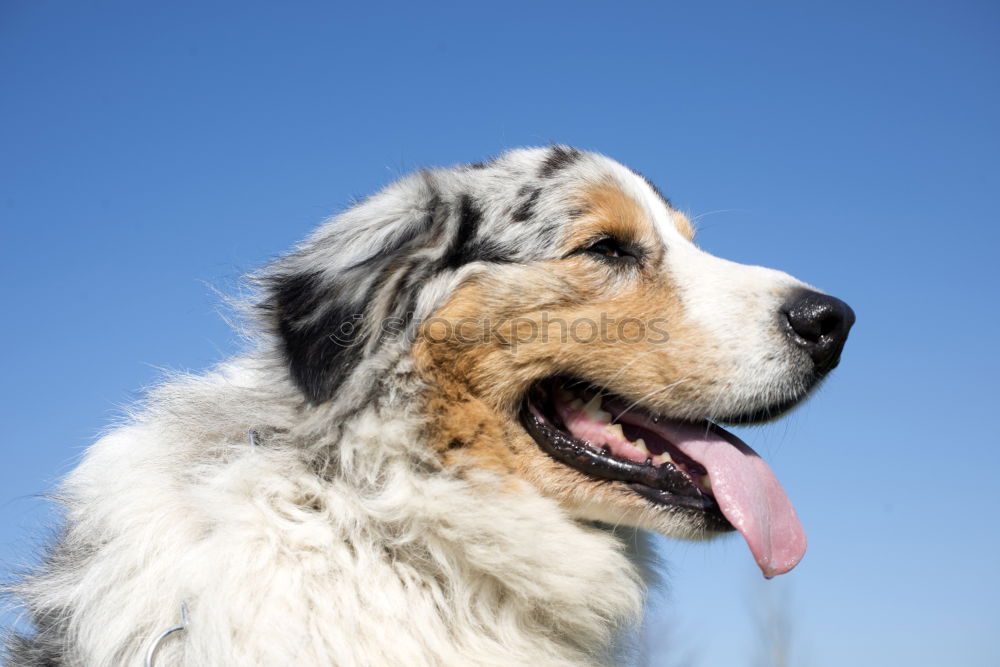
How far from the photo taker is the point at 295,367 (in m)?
3.96

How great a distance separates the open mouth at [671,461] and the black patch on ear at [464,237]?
2.42ft

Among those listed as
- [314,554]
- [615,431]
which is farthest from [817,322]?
[314,554]

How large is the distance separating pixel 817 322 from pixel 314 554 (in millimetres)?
2559

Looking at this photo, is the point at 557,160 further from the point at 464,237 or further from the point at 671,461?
the point at 671,461

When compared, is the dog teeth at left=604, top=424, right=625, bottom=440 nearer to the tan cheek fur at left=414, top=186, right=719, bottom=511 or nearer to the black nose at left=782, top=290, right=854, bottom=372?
the tan cheek fur at left=414, top=186, right=719, bottom=511

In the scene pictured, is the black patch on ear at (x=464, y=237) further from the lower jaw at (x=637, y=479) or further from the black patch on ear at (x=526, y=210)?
the lower jaw at (x=637, y=479)

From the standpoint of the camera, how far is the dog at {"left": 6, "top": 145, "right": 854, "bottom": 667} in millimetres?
3482

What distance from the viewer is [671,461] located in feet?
13.9

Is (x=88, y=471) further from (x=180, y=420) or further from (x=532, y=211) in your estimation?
(x=532, y=211)

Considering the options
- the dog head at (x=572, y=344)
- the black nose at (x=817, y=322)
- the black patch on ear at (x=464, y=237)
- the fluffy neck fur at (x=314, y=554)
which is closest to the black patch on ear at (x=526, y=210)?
the dog head at (x=572, y=344)

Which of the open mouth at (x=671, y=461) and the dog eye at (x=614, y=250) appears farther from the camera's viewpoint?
the dog eye at (x=614, y=250)

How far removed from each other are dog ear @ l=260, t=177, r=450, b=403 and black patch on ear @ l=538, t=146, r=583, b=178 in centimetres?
64

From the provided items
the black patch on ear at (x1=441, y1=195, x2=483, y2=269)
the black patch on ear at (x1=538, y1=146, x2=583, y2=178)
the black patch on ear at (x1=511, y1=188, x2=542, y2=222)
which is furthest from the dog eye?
the black patch on ear at (x1=441, y1=195, x2=483, y2=269)

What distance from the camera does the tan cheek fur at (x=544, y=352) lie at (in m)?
3.95
